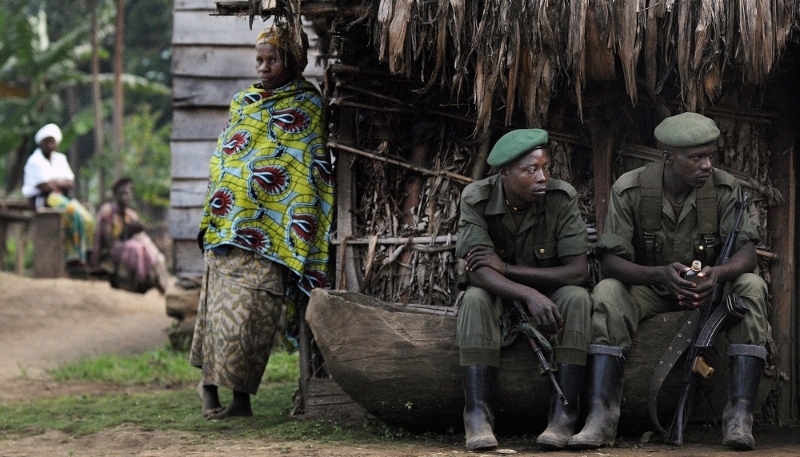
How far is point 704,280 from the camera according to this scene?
188 inches

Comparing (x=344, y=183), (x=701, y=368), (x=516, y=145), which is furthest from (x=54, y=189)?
(x=701, y=368)

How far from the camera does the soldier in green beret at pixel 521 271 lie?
4.79 meters

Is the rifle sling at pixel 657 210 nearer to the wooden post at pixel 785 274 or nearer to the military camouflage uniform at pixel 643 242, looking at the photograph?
the military camouflage uniform at pixel 643 242

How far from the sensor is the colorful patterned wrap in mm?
6035

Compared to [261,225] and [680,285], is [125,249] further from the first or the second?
[680,285]

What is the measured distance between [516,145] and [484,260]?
0.59 meters

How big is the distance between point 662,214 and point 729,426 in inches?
43.1

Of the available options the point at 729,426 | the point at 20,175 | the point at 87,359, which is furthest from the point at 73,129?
the point at 729,426

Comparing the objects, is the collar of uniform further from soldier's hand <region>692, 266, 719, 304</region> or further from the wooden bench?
the wooden bench

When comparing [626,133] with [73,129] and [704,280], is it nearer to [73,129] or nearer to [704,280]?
[704,280]

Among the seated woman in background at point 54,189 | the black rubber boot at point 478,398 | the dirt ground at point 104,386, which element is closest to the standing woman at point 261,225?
the dirt ground at point 104,386

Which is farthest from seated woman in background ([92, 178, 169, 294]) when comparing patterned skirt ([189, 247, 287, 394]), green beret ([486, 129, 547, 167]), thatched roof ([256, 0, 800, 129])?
green beret ([486, 129, 547, 167])

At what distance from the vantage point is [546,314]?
Result: 480 centimetres

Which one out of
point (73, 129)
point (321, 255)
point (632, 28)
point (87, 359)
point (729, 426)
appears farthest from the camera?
point (73, 129)
